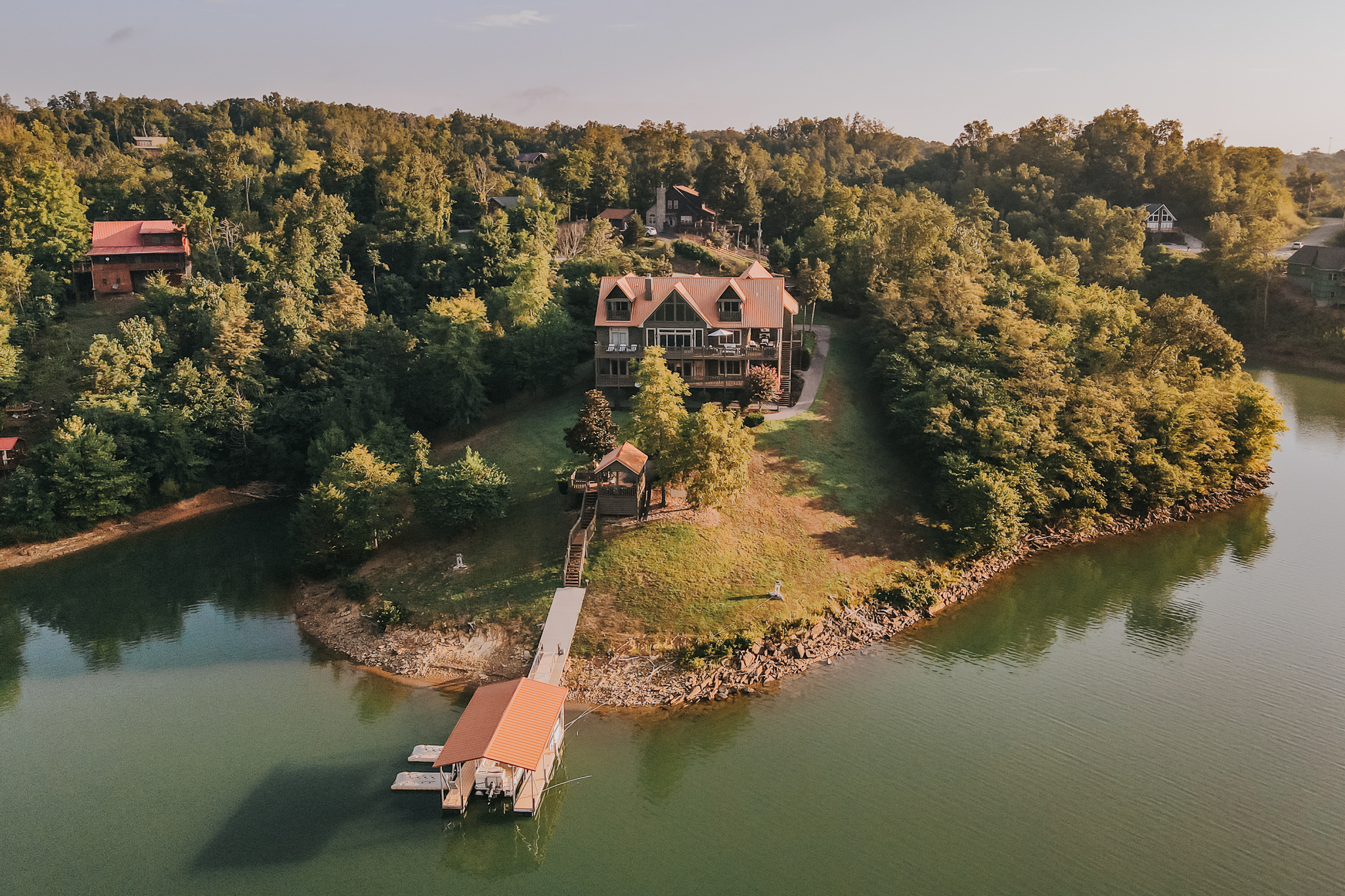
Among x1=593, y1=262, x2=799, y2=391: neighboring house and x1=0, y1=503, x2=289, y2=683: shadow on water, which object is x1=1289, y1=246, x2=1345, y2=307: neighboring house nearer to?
x1=593, y1=262, x2=799, y2=391: neighboring house

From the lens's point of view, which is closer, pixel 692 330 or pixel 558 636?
pixel 558 636

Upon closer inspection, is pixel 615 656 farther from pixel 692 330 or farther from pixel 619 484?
pixel 692 330

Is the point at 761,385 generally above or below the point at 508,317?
below

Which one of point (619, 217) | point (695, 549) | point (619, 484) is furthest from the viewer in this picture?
point (619, 217)

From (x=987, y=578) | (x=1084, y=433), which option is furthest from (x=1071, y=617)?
(x=1084, y=433)

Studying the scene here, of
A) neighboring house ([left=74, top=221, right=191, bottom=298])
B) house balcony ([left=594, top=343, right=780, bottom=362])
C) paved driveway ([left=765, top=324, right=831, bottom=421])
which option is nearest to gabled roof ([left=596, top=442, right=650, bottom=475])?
house balcony ([left=594, top=343, right=780, bottom=362])

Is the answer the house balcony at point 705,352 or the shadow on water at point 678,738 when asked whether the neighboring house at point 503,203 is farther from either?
the shadow on water at point 678,738

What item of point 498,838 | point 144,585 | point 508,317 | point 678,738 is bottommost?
point 498,838

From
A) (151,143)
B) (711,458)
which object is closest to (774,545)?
(711,458)
